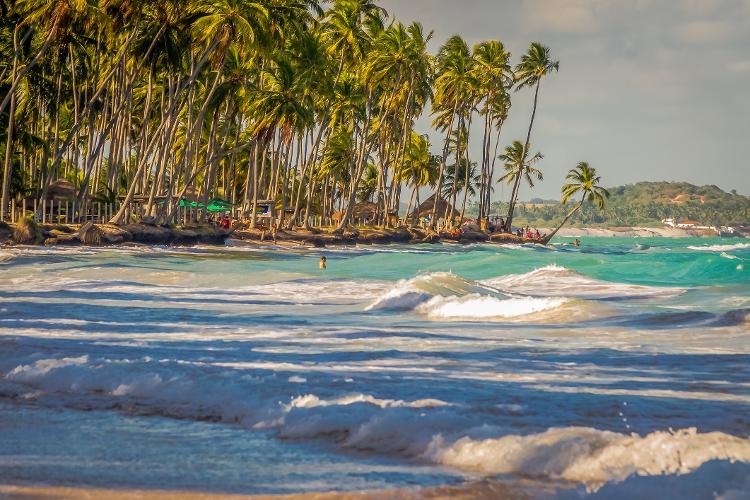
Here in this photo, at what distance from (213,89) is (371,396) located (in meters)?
43.8

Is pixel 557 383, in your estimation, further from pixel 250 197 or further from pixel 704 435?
pixel 250 197

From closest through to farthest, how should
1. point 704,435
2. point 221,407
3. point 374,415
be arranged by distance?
point 704,435 → point 374,415 → point 221,407

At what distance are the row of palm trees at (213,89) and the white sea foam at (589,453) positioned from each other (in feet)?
125

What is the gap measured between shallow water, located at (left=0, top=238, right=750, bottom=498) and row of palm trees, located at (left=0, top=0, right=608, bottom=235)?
30573mm

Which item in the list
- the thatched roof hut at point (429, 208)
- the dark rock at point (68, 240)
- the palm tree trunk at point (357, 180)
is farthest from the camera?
the thatched roof hut at point (429, 208)

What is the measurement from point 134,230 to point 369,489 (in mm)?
41493

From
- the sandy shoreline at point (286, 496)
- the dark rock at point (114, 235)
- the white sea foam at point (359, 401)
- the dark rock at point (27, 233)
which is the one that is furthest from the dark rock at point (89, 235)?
the sandy shoreline at point (286, 496)

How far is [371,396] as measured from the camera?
7.51 meters

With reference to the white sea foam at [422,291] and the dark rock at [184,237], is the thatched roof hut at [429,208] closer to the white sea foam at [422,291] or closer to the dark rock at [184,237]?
the dark rock at [184,237]

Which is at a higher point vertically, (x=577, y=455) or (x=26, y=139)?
(x=26, y=139)

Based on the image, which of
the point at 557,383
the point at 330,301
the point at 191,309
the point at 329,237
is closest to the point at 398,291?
the point at 330,301

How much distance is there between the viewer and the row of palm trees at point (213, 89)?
149 feet

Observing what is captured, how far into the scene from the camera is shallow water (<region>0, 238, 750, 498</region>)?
5473 mm

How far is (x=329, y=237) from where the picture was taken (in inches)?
2431
